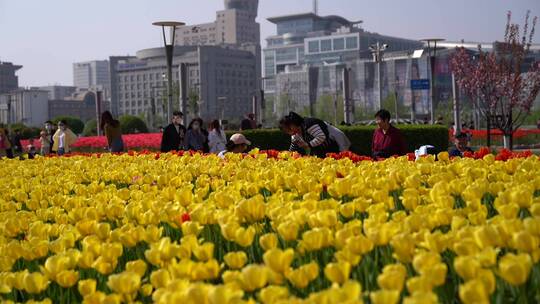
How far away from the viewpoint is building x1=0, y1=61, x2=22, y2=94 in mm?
192875

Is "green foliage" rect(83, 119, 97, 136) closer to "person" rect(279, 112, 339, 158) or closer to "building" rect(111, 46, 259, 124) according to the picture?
"person" rect(279, 112, 339, 158)

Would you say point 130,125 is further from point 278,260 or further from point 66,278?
point 278,260

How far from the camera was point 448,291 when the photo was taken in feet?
8.23

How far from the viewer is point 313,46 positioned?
159500 mm

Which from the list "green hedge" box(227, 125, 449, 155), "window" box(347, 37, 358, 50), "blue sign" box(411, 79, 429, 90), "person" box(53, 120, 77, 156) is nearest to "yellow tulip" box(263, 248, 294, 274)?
"person" box(53, 120, 77, 156)

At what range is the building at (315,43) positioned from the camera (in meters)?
155

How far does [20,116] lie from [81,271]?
14527 cm

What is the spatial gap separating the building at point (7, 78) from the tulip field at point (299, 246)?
196 m

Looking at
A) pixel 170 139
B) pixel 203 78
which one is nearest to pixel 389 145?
pixel 170 139

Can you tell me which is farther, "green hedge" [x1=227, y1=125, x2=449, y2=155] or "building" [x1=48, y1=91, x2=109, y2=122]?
"building" [x1=48, y1=91, x2=109, y2=122]

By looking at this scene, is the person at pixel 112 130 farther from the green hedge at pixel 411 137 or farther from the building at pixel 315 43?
the building at pixel 315 43

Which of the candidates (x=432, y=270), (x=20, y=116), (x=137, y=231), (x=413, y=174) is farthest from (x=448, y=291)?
(x=20, y=116)

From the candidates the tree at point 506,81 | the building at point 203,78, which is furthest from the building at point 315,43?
the tree at point 506,81

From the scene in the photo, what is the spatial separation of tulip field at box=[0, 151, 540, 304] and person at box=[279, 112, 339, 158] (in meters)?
5.08
